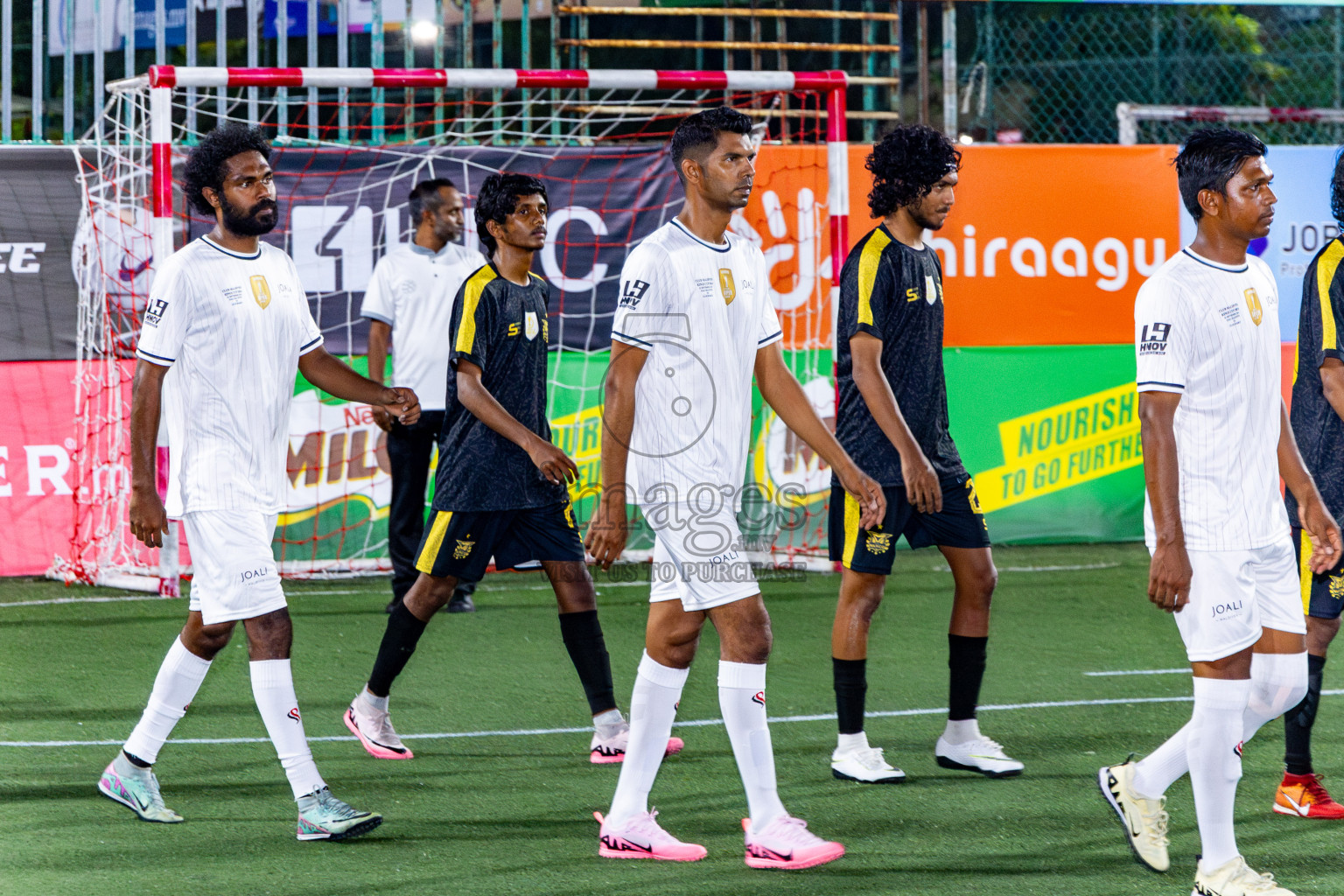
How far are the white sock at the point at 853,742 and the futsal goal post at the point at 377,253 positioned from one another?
4.42 meters

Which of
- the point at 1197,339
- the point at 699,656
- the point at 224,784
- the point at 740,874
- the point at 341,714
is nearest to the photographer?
the point at 1197,339

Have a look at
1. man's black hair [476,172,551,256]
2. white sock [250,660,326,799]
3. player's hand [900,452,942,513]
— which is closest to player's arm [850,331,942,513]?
player's hand [900,452,942,513]

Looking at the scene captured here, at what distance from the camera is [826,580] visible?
29.5 feet

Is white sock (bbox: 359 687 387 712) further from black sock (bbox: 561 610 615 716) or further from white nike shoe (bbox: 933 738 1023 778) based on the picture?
white nike shoe (bbox: 933 738 1023 778)

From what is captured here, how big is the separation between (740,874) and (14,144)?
6820 mm

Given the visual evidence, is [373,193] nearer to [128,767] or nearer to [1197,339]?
[128,767]

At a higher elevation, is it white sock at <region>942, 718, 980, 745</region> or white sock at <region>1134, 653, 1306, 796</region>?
white sock at <region>1134, 653, 1306, 796</region>

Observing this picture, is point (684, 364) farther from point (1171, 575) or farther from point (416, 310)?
point (416, 310)

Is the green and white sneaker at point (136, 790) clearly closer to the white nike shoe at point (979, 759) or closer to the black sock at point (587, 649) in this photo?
the black sock at point (587, 649)

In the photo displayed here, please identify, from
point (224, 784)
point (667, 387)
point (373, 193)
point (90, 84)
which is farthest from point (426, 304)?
point (90, 84)

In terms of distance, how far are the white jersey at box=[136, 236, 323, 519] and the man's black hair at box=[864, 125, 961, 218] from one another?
1.93 m

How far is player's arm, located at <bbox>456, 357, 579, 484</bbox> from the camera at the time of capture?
183 inches

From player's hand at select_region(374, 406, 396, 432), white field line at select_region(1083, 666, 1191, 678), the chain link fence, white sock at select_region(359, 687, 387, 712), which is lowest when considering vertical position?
white field line at select_region(1083, 666, 1191, 678)

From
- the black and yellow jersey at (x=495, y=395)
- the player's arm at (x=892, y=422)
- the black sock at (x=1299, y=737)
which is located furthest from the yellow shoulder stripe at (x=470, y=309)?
the black sock at (x=1299, y=737)
